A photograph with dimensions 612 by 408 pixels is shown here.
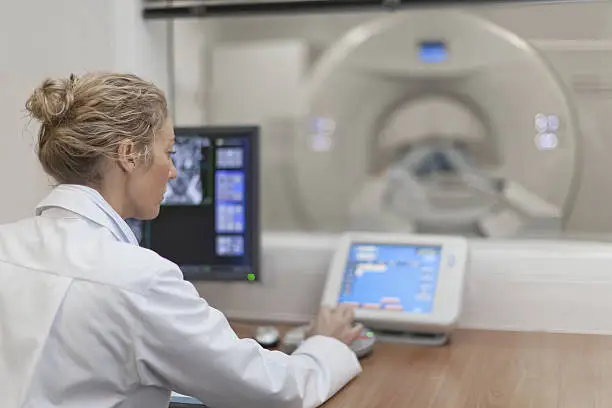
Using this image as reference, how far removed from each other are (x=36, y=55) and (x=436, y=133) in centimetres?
145

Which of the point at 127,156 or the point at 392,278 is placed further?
the point at 392,278

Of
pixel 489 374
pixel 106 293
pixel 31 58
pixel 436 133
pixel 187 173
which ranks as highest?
pixel 31 58

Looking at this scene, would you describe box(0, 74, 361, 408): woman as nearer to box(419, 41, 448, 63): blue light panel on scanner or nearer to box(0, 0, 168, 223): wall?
box(0, 0, 168, 223): wall

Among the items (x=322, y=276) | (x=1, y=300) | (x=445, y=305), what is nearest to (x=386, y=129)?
(x=322, y=276)

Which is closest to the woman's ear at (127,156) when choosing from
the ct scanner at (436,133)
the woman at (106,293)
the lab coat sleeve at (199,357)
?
the woman at (106,293)

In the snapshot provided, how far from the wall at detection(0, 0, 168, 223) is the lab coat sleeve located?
984mm

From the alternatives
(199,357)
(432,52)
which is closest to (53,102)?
(199,357)

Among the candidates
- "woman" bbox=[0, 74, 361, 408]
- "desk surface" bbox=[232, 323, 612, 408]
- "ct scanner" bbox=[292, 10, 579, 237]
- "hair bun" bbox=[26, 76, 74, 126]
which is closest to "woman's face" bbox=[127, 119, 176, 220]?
"woman" bbox=[0, 74, 361, 408]

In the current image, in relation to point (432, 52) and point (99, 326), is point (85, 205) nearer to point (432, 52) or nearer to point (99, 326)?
point (99, 326)

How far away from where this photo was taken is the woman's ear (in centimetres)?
124

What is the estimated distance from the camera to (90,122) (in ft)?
4.02

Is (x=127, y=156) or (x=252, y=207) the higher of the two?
(x=127, y=156)

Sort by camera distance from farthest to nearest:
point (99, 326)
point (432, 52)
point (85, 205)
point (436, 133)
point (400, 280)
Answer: point (436, 133)
point (432, 52)
point (400, 280)
point (85, 205)
point (99, 326)

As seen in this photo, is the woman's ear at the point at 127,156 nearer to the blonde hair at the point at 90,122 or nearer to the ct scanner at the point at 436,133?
the blonde hair at the point at 90,122
